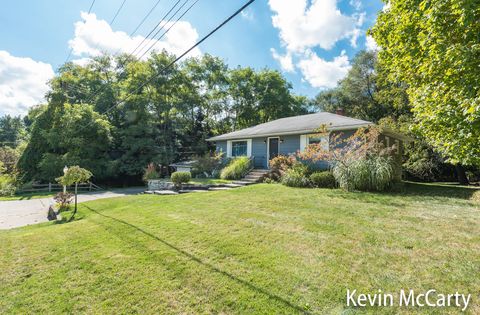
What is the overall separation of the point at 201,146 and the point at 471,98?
22.6 metres

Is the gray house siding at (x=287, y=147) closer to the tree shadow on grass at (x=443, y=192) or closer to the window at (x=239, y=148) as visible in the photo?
the window at (x=239, y=148)

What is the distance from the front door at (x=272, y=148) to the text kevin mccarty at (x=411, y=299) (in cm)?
1183

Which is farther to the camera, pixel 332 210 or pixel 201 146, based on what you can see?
pixel 201 146

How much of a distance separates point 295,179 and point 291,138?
392 cm

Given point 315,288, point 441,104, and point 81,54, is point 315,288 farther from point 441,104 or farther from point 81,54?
point 81,54

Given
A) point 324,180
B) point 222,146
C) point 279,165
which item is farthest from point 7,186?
point 324,180

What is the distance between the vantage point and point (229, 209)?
652cm

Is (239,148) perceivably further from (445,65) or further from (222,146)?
(445,65)

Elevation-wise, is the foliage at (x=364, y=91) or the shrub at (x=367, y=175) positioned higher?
the foliage at (x=364, y=91)

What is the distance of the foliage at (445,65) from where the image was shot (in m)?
3.92

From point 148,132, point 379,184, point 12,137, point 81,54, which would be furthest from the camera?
point 12,137

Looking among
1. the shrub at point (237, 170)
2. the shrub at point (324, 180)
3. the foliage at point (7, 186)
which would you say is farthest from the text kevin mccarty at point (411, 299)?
the foliage at point (7, 186)

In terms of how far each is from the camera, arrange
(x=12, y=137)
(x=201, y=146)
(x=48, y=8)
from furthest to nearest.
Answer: (x=12, y=137), (x=201, y=146), (x=48, y=8)

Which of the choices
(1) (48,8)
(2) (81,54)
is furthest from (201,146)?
(1) (48,8)
